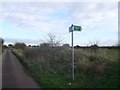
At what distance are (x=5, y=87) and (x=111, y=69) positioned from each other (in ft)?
18.6

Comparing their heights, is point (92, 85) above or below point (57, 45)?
below

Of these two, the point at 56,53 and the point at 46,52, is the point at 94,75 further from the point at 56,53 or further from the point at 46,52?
the point at 46,52

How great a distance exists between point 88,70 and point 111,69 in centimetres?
150

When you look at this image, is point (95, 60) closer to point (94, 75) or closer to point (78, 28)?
point (94, 75)

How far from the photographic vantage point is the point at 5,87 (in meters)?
11.9

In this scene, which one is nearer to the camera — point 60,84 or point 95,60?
point 60,84

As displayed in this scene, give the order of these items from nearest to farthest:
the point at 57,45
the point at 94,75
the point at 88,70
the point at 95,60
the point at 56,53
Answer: the point at 94,75
the point at 88,70
the point at 95,60
the point at 56,53
the point at 57,45

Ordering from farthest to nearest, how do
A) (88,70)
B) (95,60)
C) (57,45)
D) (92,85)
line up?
(57,45) → (95,60) → (88,70) → (92,85)

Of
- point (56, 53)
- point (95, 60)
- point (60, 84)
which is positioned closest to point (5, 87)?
point (60, 84)

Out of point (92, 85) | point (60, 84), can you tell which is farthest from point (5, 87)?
point (92, 85)

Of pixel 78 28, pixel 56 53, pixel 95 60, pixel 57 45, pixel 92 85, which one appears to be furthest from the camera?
pixel 57 45

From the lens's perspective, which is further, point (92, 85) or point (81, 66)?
point (81, 66)

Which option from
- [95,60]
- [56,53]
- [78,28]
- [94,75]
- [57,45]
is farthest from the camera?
[57,45]

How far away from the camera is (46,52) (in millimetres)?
27656
